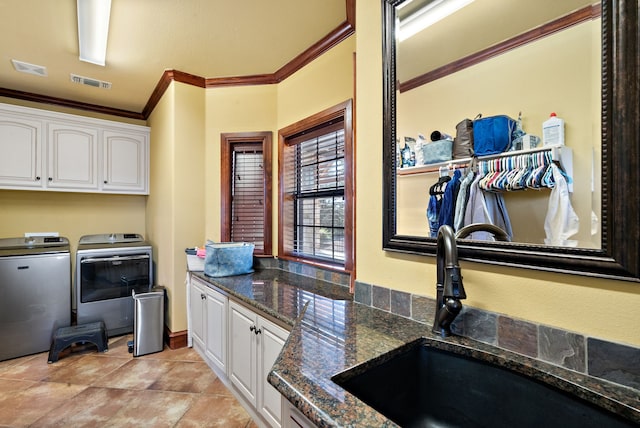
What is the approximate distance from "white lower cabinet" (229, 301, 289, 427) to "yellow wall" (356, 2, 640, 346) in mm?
658

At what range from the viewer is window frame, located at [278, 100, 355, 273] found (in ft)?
7.07

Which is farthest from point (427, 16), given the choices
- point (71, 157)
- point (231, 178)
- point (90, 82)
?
point (71, 157)

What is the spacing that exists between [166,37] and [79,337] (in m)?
2.87

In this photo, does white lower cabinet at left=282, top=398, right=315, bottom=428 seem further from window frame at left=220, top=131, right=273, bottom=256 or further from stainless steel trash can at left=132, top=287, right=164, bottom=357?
stainless steel trash can at left=132, top=287, right=164, bottom=357

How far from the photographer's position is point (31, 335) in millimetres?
2934

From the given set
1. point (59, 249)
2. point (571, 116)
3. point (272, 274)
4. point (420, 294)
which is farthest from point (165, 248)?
point (571, 116)

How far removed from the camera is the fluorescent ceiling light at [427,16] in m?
1.23

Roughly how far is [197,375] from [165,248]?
4.39 feet

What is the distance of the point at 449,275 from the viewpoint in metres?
0.96

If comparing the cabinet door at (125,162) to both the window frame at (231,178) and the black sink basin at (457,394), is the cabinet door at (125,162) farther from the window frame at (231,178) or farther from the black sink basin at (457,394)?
the black sink basin at (457,394)

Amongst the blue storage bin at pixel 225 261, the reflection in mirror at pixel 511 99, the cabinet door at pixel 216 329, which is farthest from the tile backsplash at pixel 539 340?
the blue storage bin at pixel 225 261

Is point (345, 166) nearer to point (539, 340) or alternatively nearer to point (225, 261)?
point (225, 261)

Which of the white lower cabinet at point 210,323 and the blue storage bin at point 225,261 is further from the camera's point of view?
the blue storage bin at point 225,261

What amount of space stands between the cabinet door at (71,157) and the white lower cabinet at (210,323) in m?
1.92
